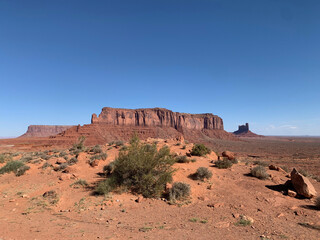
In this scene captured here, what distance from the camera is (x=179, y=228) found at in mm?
5121

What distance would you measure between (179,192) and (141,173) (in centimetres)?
211

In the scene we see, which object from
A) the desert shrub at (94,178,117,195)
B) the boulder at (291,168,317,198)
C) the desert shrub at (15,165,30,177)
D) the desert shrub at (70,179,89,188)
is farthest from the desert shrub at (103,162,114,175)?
the boulder at (291,168,317,198)

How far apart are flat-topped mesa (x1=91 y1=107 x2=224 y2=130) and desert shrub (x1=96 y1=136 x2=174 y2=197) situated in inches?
3491

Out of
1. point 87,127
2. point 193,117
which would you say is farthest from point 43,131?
point 193,117

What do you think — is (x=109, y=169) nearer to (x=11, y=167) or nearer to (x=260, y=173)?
(x=11, y=167)

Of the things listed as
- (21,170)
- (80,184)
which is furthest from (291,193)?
(21,170)

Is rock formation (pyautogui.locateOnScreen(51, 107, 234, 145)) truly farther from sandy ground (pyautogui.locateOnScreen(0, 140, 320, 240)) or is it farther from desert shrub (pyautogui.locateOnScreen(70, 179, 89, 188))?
sandy ground (pyautogui.locateOnScreen(0, 140, 320, 240))

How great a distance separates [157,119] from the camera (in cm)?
11362

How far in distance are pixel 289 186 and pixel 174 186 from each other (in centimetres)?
612

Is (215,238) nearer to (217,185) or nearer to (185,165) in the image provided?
(217,185)

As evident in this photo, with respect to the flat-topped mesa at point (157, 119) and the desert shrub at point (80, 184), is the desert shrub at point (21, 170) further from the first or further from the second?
the flat-topped mesa at point (157, 119)

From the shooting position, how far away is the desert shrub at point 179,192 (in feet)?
24.7

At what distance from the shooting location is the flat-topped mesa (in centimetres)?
9982

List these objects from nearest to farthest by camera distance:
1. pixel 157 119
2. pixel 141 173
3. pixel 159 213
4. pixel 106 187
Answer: pixel 159 213
pixel 106 187
pixel 141 173
pixel 157 119
